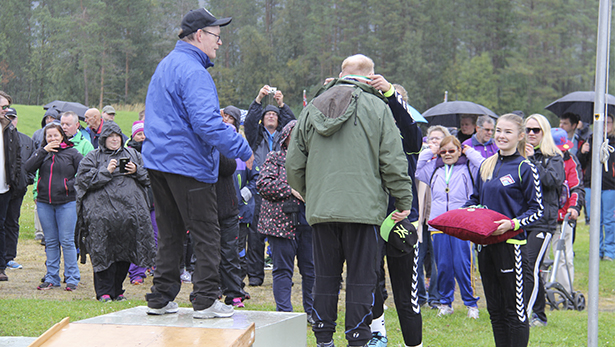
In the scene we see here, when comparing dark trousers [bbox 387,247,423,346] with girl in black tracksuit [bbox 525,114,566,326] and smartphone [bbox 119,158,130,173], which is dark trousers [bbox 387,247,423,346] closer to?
girl in black tracksuit [bbox 525,114,566,326]

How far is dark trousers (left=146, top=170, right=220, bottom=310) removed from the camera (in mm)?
3836

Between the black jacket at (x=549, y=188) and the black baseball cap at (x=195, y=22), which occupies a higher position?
the black baseball cap at (x=195, y=22)

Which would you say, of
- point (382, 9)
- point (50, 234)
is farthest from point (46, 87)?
point (50, 234)

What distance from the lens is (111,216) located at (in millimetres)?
6762

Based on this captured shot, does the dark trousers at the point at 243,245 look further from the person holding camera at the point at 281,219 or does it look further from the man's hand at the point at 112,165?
the person holding camera at the point at 281,219

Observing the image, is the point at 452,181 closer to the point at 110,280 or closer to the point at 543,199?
the point at 543,199

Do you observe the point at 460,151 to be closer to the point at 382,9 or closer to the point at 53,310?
the point at 53,310

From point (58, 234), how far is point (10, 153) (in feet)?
4.41

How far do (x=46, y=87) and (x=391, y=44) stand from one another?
28869mm

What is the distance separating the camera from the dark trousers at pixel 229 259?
6.11 metres

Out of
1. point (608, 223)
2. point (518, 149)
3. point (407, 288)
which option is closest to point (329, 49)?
point (608, 223)

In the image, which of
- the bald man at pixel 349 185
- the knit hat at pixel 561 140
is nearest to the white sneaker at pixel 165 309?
the bald man at pixel 349 185

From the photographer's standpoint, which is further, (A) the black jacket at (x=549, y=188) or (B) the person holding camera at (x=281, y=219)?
(B) the person holding camera at (x=281, y=219)

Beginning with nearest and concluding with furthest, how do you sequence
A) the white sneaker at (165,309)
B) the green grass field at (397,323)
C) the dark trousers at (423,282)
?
the white sneaker at (165,309) → the green grass field at (397,323) → the dark trousers at (423,282)
